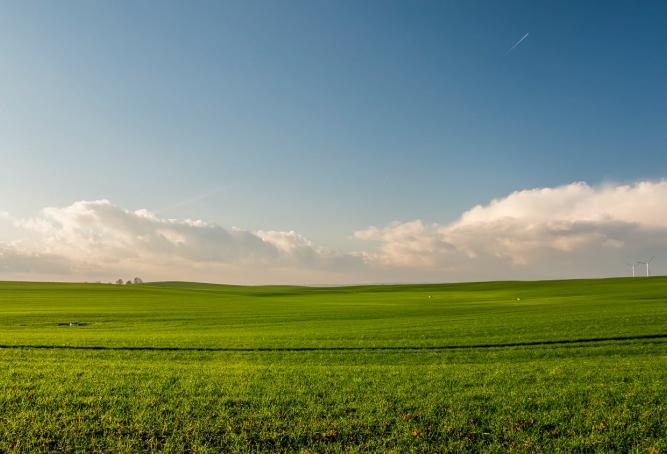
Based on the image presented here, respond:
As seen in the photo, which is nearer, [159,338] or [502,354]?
[502,354]

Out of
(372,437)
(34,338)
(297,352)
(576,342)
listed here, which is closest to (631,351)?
(576,342)

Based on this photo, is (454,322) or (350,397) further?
(454,322)

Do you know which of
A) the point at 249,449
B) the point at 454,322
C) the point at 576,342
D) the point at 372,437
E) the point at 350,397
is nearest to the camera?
the point at 249,449

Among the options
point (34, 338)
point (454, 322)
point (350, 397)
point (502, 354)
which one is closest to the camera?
point (350, 397)

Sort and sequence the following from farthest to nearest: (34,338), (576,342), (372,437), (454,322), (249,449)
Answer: (454,322)
(34,338)
(576,342)
(372,437)
(249,449)

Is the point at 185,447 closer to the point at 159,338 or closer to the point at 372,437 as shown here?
the point at 372,437

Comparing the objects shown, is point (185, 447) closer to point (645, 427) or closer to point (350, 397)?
point (350, 397)

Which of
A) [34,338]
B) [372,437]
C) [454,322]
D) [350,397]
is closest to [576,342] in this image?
[454,322]

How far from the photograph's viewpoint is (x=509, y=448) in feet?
29.4

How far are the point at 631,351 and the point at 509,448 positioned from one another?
53.7 ft

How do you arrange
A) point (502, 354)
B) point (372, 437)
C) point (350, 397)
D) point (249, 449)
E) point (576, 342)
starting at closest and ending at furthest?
1. point (249, 449)
2. point (372, 437)
3. point (350, 397)
4. point (502, 354)
5. point (576, 342)

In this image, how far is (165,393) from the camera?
40.8 feet

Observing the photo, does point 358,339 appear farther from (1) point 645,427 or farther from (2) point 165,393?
(1) point 645,427

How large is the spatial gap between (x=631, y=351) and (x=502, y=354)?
257 inches
